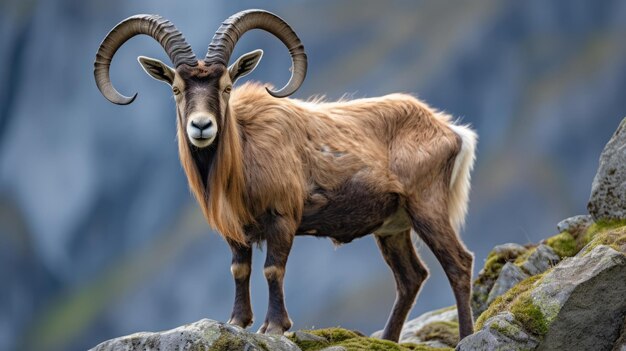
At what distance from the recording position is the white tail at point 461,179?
12984 mm

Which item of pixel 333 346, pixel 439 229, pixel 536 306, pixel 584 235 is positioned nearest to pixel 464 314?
pixel 439 229

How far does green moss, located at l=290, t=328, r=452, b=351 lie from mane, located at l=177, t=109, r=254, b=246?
4.78 ft

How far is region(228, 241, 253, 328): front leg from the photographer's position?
35.1 feet

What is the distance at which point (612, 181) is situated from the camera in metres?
10.9

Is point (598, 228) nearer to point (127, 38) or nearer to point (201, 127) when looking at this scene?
point (201, 127)

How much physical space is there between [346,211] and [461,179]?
2290mm

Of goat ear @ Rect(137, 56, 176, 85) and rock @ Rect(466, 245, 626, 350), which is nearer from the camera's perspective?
rock @ Rect(466, 245, 626, 350)

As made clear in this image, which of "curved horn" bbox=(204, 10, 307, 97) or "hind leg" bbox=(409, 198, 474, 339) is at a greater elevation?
"curved horn" bbox=(204, 10, 307, 97)

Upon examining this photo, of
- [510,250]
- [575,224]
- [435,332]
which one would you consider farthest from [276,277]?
[575,224]

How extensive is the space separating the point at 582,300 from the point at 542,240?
534 cm

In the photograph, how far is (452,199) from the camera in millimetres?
13031

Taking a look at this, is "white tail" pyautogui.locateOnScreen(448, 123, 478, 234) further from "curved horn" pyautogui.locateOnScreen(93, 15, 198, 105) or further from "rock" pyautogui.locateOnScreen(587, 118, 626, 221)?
"curved horn" pyautogui.locateOnScreen(93, 15, 198, 105)

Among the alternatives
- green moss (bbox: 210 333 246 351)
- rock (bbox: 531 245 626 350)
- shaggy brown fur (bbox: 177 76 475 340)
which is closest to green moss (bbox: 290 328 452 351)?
shaggy brown fur (bbox: 177 76 475 340)

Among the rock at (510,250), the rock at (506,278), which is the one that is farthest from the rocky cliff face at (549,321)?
the rock at (510,250)
